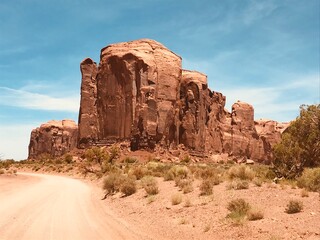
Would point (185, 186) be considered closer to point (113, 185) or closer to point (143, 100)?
point (113, 185)

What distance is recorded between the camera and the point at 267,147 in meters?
101

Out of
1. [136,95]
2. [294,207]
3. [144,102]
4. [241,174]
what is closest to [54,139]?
[136,95]

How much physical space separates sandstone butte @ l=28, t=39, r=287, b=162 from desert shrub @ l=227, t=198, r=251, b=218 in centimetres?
4747

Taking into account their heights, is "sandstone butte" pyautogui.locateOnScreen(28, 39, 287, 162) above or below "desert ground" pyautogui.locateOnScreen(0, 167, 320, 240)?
above

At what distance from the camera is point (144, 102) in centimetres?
6144

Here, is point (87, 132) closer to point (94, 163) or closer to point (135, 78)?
point (135, 78)

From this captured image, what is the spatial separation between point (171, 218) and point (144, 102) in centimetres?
4937

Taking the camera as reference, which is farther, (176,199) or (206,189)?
(206,189)

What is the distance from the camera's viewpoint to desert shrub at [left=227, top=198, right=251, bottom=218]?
10508 mm

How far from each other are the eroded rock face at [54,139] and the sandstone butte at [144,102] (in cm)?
5300

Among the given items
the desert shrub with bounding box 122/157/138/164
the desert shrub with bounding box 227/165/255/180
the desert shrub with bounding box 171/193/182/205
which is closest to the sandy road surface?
the desert shrub with bounding box 171/193/182/205

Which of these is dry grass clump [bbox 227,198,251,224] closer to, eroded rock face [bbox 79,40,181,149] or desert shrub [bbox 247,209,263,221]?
desert shrub [bbox 247,209,263,221]

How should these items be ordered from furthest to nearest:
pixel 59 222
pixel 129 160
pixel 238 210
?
pixel 129 160 < pixel 59 222 < pixel 238 210

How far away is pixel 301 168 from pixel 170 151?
143ft
